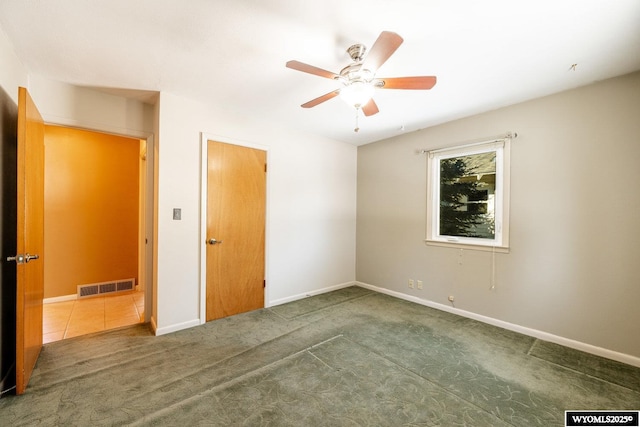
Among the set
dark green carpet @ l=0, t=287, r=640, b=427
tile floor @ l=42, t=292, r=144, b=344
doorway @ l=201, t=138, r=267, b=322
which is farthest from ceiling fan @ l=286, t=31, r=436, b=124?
tile floor @ l=42, t=292, r=144, b=344

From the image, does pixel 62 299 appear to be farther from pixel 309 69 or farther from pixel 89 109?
pixel 309 69

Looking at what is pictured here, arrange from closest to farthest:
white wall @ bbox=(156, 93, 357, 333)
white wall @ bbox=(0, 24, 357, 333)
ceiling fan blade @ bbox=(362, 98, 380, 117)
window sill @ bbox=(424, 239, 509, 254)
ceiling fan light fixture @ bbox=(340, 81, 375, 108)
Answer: ceiling fan light fixture @ bbox=(340, 81, 375, 108), ceiling fan blade @ bbox=(362, 98, 380, 117), white wall @ bbox=(0, 24, 357, 333), white wall @ bbox=(156, 93, 357, 333), window sill @ bbox=(424, 239, 509, 254)

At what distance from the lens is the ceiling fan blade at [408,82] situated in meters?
1.81

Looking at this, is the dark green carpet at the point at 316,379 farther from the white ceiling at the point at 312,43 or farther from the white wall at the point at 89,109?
the white ceiling at the point at 312,43

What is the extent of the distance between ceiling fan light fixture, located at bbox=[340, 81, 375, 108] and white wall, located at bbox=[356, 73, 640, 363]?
205 cm

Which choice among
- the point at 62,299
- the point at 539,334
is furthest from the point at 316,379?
the point at 62,299

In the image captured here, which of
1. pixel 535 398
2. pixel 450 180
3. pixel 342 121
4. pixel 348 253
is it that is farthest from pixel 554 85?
pixel 348 253

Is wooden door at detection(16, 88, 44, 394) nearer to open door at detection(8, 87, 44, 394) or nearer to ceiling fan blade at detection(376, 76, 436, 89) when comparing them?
open door at detection(8, 87, 44, 394)

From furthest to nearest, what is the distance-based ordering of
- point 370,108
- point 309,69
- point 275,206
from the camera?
point 275,206 → point 370,108 → point 309,69

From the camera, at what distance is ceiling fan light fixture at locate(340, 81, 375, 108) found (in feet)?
6.24

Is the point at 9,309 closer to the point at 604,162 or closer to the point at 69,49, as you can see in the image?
the point at 69,49

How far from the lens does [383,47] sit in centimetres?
154

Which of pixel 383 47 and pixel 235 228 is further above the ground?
pixel 383 47

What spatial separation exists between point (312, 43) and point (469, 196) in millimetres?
2662
